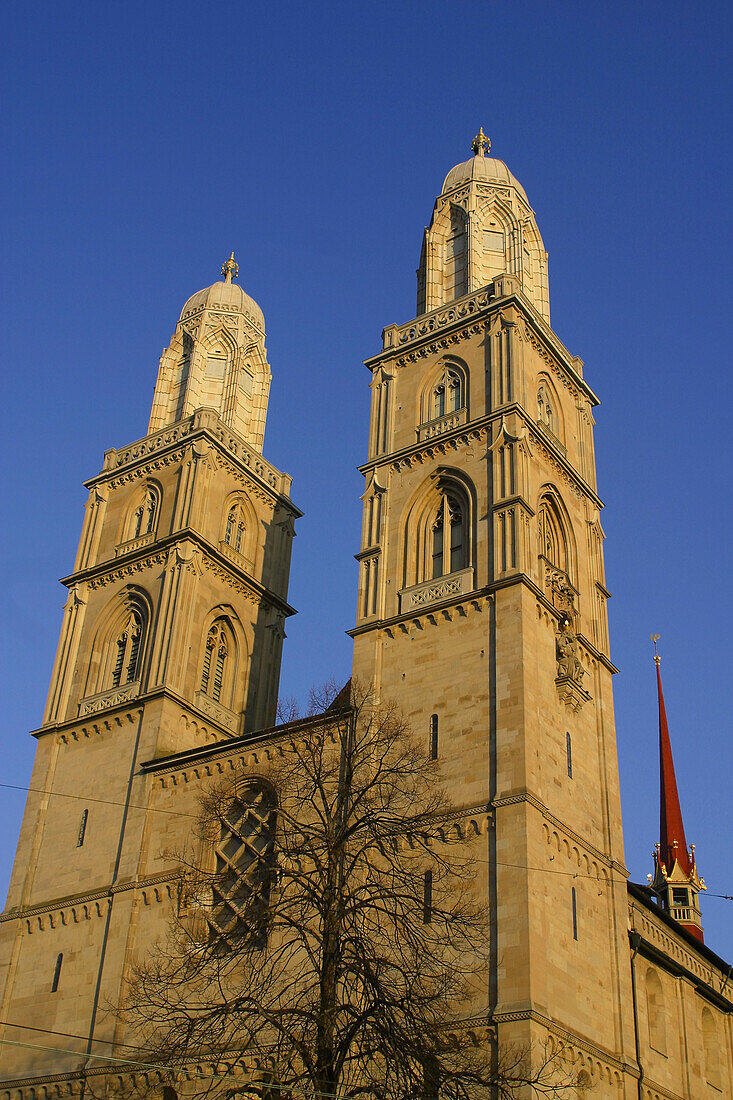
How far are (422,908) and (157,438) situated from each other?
23323 millimetres

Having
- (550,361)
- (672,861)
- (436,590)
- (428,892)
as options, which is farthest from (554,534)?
(672,861)

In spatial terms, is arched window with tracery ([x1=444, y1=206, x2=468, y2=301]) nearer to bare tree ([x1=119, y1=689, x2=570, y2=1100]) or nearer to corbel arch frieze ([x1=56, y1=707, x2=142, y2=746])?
bare tree ([x1=119, y1=689, x2=570, y2=1100])

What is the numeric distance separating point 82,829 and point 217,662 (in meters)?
7.14


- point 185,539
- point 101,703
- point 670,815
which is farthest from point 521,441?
point 670,815

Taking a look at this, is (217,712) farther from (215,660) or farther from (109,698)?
(109,698)

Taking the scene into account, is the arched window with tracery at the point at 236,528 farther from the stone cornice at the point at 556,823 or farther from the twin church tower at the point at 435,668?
the stone cornice at the point at 556,823

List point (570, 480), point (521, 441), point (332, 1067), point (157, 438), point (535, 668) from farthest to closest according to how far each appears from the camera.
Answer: point (157, 438)
point (570, 480)
point (521, 441)
point (535, 668)
point (332, 1067)

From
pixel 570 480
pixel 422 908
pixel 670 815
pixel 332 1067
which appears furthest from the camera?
pixel 670 815

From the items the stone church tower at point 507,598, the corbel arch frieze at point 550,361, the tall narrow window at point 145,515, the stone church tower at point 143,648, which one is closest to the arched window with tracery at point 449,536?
the stone church tower at point 507,598

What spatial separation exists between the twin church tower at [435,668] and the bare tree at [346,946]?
0.80 metres

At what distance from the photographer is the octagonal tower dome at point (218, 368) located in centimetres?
4653

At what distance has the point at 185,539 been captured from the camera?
3981 centimetres

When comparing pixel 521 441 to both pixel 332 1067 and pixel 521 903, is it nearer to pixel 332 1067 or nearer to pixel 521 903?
pixel 521 903

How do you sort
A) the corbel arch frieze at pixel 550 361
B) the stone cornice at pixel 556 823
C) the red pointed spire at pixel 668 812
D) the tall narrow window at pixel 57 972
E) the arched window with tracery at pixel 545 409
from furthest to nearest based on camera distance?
1. the red pointed spire at pixel 668 812
2. the corbel arch frieze at pixel 550 361
3. the arched window with tracery at pixel 545 409
4. the tall narrow window at pixel 57 972
5. the stone cornice at pixel 556 823
